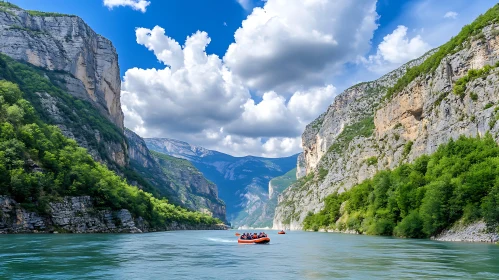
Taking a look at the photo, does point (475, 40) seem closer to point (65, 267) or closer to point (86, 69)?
point (65, 267)

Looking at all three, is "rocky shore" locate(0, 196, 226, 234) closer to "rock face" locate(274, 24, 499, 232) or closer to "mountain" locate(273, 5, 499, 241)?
"mountain" locate(273, 5, 499, 241)

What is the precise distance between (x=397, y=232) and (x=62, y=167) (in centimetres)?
6672

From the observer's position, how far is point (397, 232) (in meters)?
66.7

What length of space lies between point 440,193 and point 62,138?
89562 millimetres

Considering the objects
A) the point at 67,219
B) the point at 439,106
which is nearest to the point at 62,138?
the point at 67,219

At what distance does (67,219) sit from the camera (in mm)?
72062

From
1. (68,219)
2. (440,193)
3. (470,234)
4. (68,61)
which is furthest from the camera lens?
(68,61)

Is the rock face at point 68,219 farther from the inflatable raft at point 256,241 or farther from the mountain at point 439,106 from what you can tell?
the mountain at point 439,106

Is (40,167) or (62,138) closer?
(40,167)

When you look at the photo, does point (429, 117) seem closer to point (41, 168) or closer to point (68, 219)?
point (68, 219)

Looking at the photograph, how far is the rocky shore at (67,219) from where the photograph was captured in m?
60.6

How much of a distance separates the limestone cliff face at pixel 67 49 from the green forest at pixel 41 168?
6423 cm

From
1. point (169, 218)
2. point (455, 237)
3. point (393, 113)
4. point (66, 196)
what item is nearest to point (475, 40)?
A: point (393, 113)

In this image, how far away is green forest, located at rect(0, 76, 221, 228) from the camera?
65.4 metres
